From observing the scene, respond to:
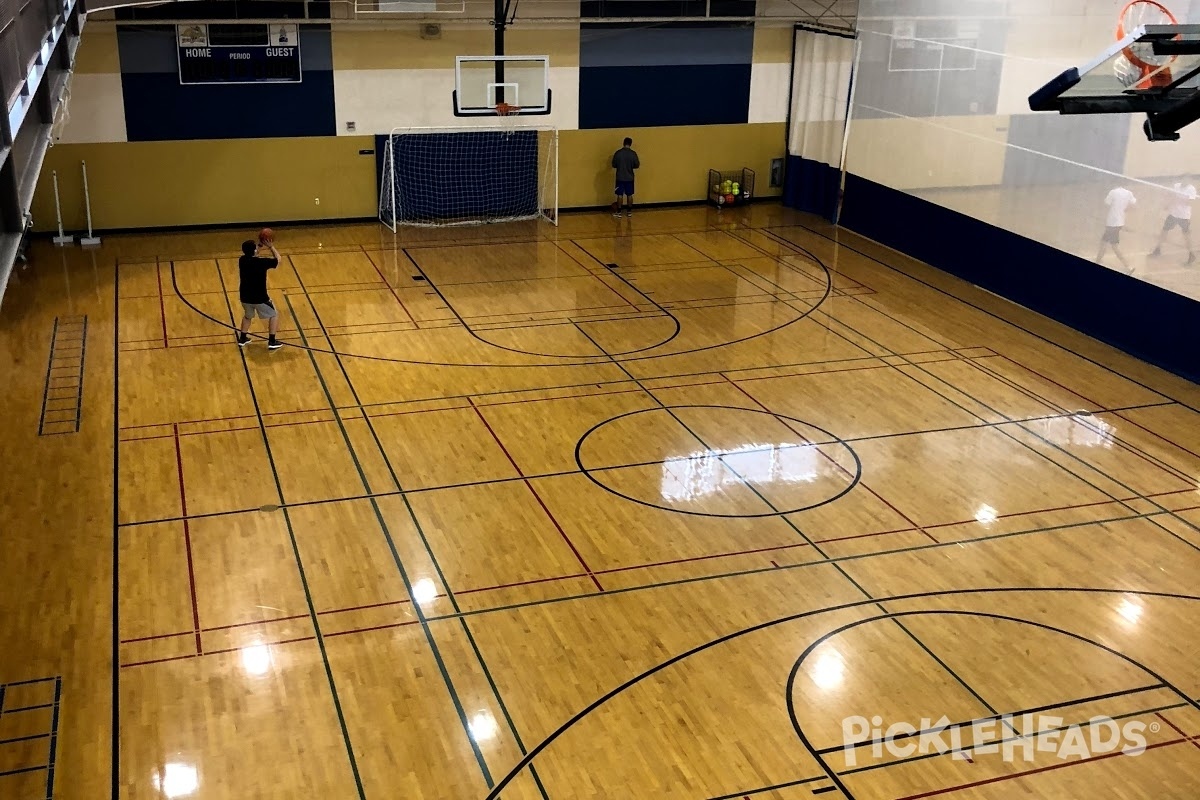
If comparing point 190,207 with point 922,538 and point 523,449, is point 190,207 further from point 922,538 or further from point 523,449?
point 922,538

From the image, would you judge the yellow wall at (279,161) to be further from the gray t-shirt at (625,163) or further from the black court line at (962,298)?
the black court line at (962,298)

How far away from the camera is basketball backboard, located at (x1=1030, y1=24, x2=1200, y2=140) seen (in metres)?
6.64

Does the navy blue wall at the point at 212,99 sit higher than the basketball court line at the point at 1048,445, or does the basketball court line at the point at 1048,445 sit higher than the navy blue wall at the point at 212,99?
the navy blue wall at the point at 212,99

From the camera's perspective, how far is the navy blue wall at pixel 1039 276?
53.7ft

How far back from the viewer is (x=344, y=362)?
15719 mm

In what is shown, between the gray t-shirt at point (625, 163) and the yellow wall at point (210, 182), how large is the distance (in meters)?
4.78

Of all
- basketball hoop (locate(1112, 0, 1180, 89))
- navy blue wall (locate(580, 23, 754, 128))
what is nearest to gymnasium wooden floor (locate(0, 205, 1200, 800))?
basketball hoop (locate(1112, 0, 1180, 89))

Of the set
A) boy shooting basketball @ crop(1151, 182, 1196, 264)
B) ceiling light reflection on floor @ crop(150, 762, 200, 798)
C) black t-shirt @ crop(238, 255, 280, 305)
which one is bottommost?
ceiling light reflection on floor @ crop(150, 762, 200, 798)

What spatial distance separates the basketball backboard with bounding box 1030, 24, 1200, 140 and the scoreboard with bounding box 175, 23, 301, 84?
696 inches

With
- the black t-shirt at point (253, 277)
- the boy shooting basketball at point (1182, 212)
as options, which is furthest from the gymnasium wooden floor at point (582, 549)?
the boy shooting basketball at point (1182, 212)

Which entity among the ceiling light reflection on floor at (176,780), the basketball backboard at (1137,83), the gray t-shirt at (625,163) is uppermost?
the basketball backboard at (1137,83)

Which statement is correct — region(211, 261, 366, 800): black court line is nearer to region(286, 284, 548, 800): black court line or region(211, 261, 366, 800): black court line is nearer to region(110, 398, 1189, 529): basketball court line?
region(110, 398, 1189, 529): basketball court line

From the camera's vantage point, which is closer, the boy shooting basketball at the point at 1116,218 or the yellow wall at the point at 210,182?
the boy shooting basketball at the point at 1116,218

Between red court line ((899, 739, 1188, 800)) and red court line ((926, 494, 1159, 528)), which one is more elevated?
red court line ((926, 494, 1159, 528))
